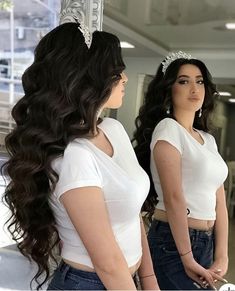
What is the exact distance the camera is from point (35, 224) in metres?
0.73

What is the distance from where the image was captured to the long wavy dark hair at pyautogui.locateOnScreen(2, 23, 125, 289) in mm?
646

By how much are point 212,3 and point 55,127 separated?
71 centimetres

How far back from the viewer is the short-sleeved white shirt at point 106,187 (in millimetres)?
613

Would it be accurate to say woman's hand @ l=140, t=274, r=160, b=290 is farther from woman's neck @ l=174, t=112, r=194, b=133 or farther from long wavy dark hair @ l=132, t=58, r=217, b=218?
woman's neck @ l=174, t=112, r=194, b=133

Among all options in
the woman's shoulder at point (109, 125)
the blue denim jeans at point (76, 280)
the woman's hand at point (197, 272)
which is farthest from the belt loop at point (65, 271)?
the woman's hand at point (197, 272)

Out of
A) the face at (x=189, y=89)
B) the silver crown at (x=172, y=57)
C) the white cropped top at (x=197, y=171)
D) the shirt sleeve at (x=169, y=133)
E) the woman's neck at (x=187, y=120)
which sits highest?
the silver crown at (x=172, y=57)

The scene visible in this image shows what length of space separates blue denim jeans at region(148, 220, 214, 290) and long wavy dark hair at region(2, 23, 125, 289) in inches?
15.6

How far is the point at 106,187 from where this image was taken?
25.2 inches

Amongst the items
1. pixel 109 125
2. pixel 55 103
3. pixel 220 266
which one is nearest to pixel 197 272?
pixel 220 266

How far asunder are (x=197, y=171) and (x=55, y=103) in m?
0.48

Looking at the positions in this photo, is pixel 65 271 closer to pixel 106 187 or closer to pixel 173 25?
pixel 106 187

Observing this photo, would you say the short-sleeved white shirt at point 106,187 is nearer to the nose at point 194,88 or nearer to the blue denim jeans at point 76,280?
the blue denim jeans at point 76,280

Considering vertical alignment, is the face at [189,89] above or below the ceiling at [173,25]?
below

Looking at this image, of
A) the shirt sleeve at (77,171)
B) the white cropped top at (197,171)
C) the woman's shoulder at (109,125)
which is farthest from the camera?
the white cropped top at (197,171)
